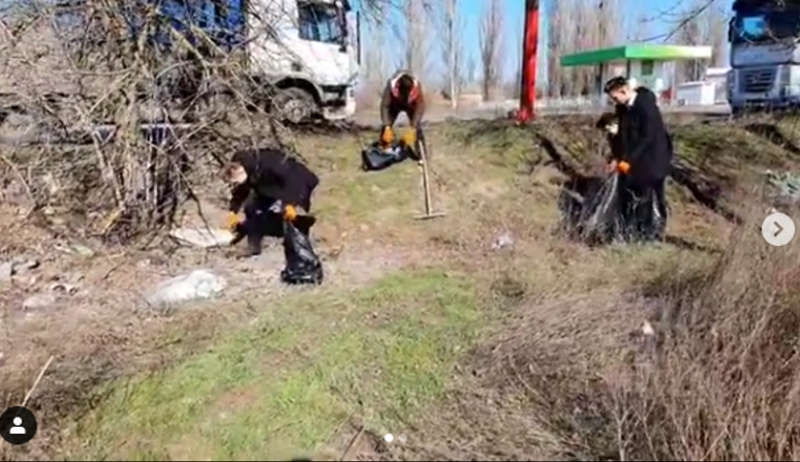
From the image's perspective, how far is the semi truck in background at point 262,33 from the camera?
6380mm

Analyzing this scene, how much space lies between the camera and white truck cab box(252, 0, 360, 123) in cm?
748

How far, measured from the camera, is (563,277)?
5.31 meters

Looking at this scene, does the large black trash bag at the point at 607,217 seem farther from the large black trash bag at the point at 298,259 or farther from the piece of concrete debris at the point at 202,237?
the piece of concrete debris at the point at 202,237

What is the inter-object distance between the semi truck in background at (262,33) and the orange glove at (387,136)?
3.99ft

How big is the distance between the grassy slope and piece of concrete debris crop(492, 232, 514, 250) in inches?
5.5

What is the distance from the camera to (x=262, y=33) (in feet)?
22.8

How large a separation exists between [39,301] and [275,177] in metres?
2.00

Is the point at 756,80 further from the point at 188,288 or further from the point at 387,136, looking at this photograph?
the point at 188,288

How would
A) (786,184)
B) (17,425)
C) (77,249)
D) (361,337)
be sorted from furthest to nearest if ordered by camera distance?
(786,184) < (77,249) < (361,337) < (17,425)

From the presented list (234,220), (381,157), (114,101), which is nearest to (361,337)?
(234,220)

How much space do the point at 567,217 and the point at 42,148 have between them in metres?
5.09

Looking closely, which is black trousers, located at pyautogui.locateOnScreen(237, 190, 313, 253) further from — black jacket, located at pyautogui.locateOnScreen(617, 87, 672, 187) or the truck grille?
the truck grille

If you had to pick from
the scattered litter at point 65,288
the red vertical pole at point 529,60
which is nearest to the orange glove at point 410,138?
the red vertical pole at point 529,60

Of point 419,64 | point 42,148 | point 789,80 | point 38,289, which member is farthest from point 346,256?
point 419,64
